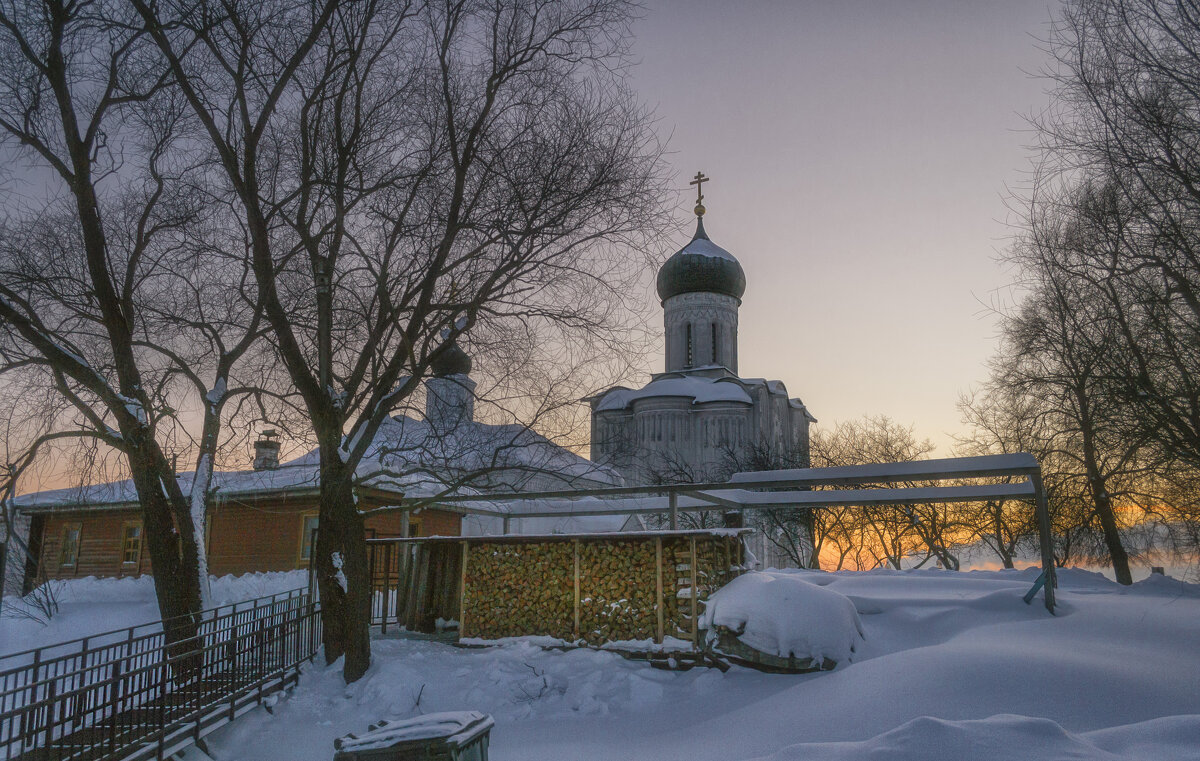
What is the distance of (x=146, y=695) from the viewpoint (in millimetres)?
8703

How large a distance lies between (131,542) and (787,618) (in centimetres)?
2080

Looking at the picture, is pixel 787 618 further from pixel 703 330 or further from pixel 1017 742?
pixel 703 330

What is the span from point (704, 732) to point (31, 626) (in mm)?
18106

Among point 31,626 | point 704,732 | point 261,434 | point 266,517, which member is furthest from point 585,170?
point 31,626

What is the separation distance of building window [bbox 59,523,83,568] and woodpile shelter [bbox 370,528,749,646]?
16253 mm

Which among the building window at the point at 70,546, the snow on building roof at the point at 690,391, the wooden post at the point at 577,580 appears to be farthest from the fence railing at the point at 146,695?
the snow on building roof at the point at 690,391

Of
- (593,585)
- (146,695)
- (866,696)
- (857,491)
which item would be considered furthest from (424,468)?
(857,491)

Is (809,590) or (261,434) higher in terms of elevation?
(261,434)

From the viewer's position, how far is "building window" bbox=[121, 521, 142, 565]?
76.7 ft

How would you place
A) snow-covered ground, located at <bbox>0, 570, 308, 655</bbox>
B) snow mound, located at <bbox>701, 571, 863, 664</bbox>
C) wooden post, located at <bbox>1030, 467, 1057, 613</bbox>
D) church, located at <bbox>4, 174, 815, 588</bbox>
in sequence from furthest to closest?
snow-covered ground, located at <bbox>0, 570, 308, 655</bbox> < church, located at <bbox>4, 174, 815, 588</bbox> < wooden post, located at <bbox>1030, 467, 1057, 613</bbox> < snow mound, located at <bbox>701, 571, 863, 664</bbox>

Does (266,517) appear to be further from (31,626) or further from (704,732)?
(704,732)

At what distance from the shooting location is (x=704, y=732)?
8.57 metres

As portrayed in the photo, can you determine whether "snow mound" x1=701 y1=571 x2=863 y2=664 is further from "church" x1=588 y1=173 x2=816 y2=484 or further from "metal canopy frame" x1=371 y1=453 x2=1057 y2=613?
"church" x1=588 y1=173 x2=816 y2=484

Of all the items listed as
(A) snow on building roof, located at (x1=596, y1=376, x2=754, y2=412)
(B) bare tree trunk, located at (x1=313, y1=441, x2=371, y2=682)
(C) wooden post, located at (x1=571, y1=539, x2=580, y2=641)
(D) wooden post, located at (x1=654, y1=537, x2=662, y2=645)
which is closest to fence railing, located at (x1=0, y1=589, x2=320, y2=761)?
(B) bare tree trunk, located at (x1=313, y1=441, x2=371, y2=682)
